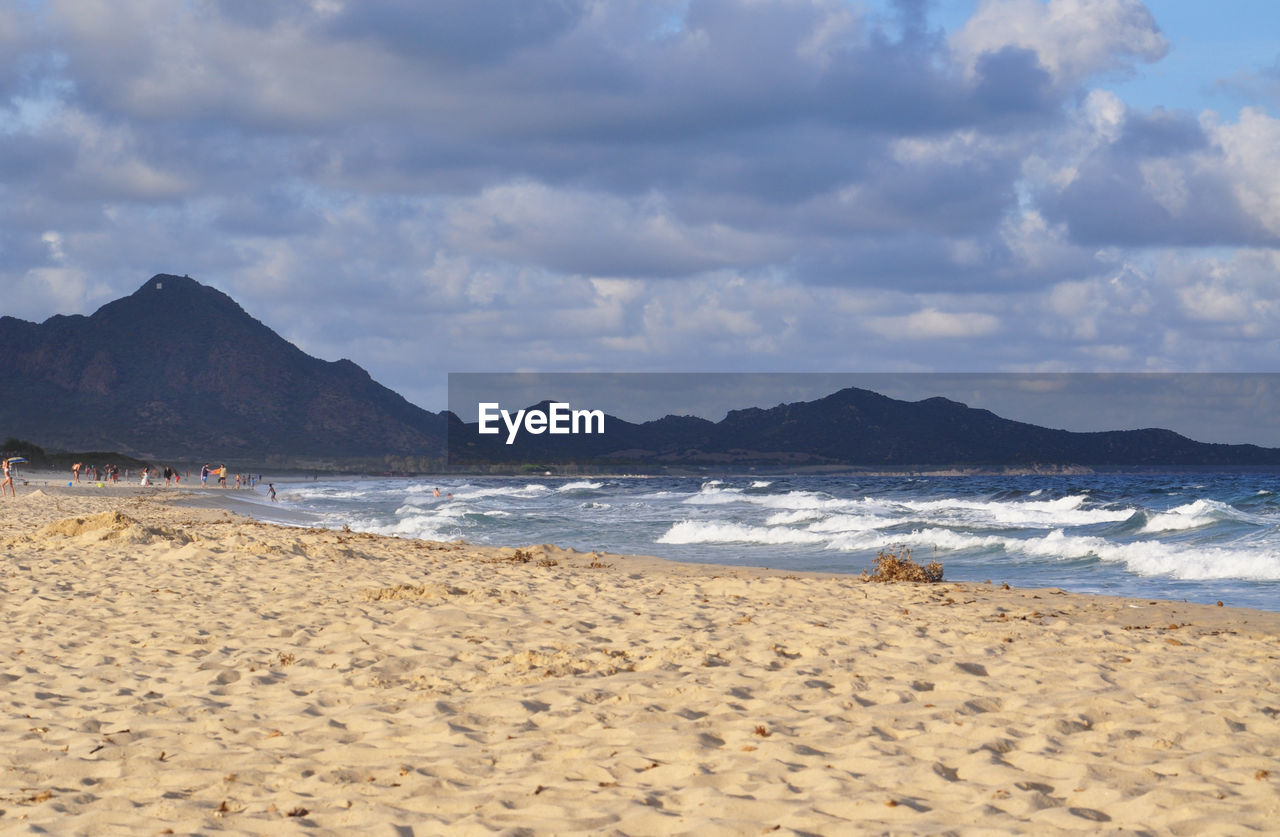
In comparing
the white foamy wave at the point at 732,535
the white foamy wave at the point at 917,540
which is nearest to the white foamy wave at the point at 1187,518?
the white foamy wave at the point at 917,540

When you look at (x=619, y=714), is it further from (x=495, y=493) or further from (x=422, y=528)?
(x=495, y=493)

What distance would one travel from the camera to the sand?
4.89 meters

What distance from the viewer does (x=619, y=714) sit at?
6574 mm

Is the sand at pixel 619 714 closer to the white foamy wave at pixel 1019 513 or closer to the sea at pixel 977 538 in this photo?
the sea at pixel 977 538

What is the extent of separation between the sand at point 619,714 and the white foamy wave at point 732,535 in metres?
15.1

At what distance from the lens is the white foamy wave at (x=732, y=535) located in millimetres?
27172

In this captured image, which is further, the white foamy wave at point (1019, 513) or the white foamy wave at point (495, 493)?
the white foamy wave at point (495, 493)

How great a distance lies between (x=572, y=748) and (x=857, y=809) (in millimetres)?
1736

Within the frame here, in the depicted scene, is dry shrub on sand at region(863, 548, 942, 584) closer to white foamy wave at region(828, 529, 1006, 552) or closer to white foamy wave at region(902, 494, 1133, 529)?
white foamy wave at region(828, 529, 1006, 552)

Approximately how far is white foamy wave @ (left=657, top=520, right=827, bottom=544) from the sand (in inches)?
594

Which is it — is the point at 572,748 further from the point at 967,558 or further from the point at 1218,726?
the point at 967,558

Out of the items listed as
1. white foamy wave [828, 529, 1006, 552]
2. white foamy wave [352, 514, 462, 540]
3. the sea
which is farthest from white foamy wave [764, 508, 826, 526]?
white foamy wave [352, 514, 462, 540]

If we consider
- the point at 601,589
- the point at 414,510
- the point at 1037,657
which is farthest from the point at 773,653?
the point at 414,510

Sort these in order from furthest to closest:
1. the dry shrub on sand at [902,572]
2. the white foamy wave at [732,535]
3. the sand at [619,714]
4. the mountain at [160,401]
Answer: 1. the mountain at [160,401]
2. the white foamy wave at [732,535]
3. the dry shrub on sand at [902,572]
4. the sand at [619,714]
